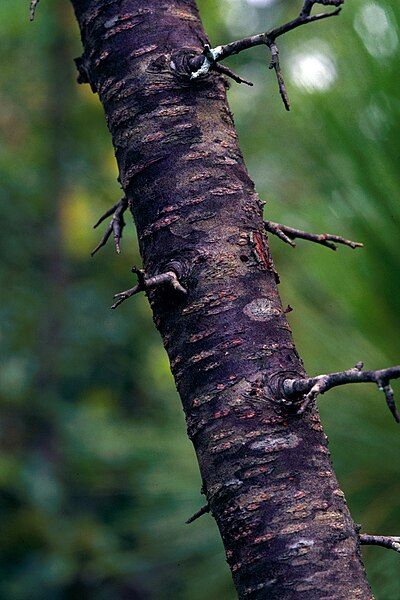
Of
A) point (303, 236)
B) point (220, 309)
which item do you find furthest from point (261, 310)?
point (303, 236)

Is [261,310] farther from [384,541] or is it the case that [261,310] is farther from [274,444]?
[384,541]

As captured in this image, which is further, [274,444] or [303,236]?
[303,236]

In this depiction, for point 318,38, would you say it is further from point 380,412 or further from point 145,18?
point 145,18

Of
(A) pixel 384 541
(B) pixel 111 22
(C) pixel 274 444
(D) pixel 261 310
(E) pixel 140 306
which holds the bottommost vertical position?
(A) pixel 384 541

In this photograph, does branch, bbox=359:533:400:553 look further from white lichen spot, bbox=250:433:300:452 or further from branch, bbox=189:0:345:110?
branch, bbox=189:0:345:110

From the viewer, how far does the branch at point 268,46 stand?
0.70 m

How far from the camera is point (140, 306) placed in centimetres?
462

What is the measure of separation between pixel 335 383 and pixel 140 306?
401 centimetres

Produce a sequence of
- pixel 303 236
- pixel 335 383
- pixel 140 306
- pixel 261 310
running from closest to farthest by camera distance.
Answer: pixel 335 383, pixel 261 310, pixel 303 236, pixel 140 306

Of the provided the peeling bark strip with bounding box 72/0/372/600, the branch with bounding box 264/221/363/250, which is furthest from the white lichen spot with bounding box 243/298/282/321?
the branch with bounding box 264/221/363/250

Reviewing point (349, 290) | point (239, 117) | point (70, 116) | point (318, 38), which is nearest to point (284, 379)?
point (349, 290)

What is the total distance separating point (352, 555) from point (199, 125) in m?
0.43

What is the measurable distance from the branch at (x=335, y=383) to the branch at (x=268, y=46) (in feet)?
0.79

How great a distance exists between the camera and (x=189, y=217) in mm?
766
